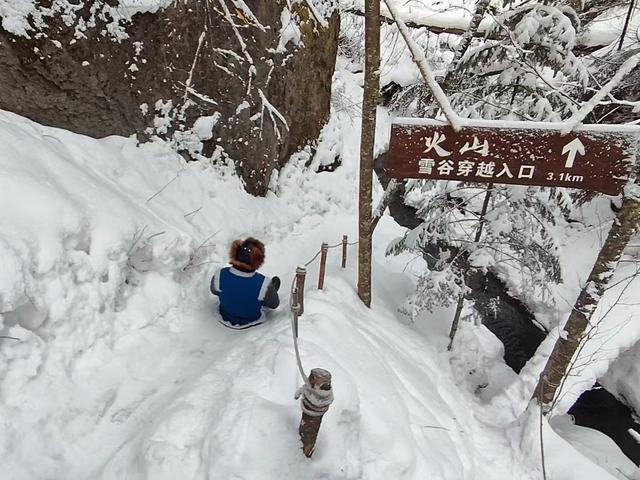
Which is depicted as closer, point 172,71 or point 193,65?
point 172,71

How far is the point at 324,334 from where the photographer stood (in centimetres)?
433

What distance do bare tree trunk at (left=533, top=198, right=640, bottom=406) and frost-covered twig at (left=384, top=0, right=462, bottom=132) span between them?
1926mm

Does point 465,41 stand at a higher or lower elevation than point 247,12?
lower

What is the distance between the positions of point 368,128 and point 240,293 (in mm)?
2501

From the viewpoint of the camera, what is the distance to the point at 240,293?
493 cm

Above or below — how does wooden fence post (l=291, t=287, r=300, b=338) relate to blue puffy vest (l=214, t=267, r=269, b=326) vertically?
above

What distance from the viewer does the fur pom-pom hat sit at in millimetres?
4863

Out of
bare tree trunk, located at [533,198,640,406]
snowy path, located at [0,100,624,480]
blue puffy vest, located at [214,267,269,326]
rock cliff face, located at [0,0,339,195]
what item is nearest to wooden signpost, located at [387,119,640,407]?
bare tree trunk, located at [533,198,640,406]

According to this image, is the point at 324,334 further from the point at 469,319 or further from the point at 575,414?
the point at 575,414

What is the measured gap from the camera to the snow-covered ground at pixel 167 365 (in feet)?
9.89

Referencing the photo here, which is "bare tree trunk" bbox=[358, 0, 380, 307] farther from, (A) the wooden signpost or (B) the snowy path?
(A) the wooden signpost

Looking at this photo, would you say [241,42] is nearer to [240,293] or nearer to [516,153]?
[240,293]

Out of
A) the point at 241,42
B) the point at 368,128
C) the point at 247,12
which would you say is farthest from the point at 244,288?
the point at 247,12

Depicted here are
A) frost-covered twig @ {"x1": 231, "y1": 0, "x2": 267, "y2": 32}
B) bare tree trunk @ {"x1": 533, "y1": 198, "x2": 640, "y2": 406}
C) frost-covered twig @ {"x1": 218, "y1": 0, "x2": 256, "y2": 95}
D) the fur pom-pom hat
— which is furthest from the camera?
frost-covered twig @ {"x1": 231, "y1": 0, "x2": 267, "y2": 32}
